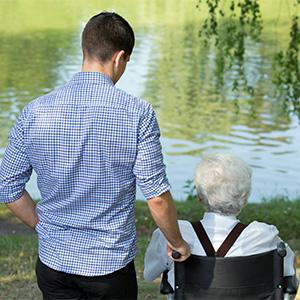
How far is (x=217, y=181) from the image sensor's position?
9.05 ft

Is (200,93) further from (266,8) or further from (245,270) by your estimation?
(245,270)

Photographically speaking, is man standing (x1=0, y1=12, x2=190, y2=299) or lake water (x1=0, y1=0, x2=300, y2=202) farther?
lake water (x1=0, y1=0, x2=300, y2=202)

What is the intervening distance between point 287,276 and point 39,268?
2.62ft

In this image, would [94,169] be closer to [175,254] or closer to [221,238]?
[175,254]

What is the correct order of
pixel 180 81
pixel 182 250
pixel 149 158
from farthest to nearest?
pixel 180 81
pixel 182 250
pixel 149 158

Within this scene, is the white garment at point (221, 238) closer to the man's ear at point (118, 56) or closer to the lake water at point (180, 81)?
the man's ear at point (118, 56)

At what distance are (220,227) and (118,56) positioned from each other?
2.03 feet

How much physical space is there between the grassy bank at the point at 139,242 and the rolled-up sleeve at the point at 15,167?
1812 mm

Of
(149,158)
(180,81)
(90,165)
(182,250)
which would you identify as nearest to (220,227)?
(182,250)

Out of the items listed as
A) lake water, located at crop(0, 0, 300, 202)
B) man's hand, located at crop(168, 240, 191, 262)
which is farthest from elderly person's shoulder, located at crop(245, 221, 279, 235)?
lake water, located at crop(0, 0, 300, 202)

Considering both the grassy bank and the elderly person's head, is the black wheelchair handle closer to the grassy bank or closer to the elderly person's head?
the elderly person's head

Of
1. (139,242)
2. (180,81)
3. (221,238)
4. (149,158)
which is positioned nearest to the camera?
(149,158)

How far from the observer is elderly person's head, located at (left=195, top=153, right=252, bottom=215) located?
2750mm

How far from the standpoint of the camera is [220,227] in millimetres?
2820
